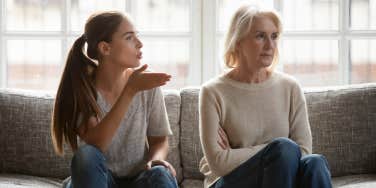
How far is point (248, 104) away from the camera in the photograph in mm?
2703

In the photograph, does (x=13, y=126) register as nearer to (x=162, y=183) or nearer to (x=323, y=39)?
(x=162, y=183)

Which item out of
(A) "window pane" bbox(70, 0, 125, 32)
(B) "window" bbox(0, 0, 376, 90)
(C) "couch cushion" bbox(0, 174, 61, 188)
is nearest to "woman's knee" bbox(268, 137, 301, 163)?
(C) "couch cushion" bbox(0, 174, 61, 188)

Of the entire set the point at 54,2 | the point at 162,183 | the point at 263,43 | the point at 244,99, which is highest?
the point at 54,2

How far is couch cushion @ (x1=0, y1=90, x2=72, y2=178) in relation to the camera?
306 cm

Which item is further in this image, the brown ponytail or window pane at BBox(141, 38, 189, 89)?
window pane at BBox(141, 38, 189, 89)

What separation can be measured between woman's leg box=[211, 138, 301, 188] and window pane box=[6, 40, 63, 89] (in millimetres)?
1462

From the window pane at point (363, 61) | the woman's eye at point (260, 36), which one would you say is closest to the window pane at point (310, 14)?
the window pane at point (363, 61)

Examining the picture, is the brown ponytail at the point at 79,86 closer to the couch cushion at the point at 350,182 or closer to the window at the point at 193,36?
the couch cushion at the point at 350,182

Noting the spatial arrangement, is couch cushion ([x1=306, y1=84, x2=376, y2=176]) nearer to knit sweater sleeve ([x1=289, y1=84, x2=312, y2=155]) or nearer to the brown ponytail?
knit sweater sleeve ([x1=289, y1=84, x2=312, y2=155])

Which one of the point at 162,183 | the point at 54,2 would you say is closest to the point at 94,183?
the point at 162,183

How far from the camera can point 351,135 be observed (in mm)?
3008

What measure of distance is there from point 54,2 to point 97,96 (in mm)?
1069

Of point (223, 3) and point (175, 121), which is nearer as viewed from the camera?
point (175, 121)

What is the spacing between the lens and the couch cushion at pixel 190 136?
306 cm
